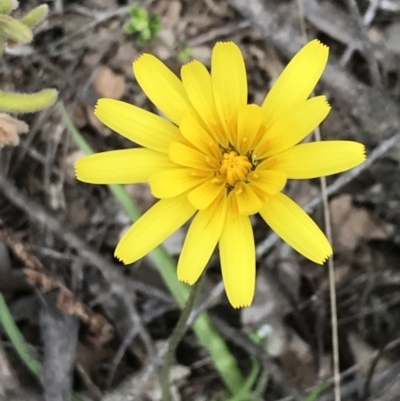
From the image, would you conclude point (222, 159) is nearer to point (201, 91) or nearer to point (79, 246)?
point (201, 91)

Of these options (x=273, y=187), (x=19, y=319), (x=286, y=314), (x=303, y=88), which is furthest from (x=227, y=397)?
(x=303, y=88)

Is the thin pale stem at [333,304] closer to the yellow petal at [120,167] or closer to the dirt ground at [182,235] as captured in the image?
the dirt ground at [182,235]

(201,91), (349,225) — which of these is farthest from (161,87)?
(349,225)

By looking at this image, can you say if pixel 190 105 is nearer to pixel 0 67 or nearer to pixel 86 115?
pixel 86 115

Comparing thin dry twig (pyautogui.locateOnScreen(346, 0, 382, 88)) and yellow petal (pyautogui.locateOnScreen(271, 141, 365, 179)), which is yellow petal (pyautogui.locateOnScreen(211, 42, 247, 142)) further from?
thin dry twig (pyautogui.locateOnScreen(346, 0, 382, 88))

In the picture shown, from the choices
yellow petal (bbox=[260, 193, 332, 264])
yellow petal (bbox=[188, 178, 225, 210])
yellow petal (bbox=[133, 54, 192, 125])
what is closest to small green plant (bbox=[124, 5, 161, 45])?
yellow petal (bbox=[133, 54, 192, 125])

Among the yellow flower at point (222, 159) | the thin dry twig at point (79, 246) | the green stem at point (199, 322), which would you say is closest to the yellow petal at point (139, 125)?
the yellow flower at point (222, 159)
